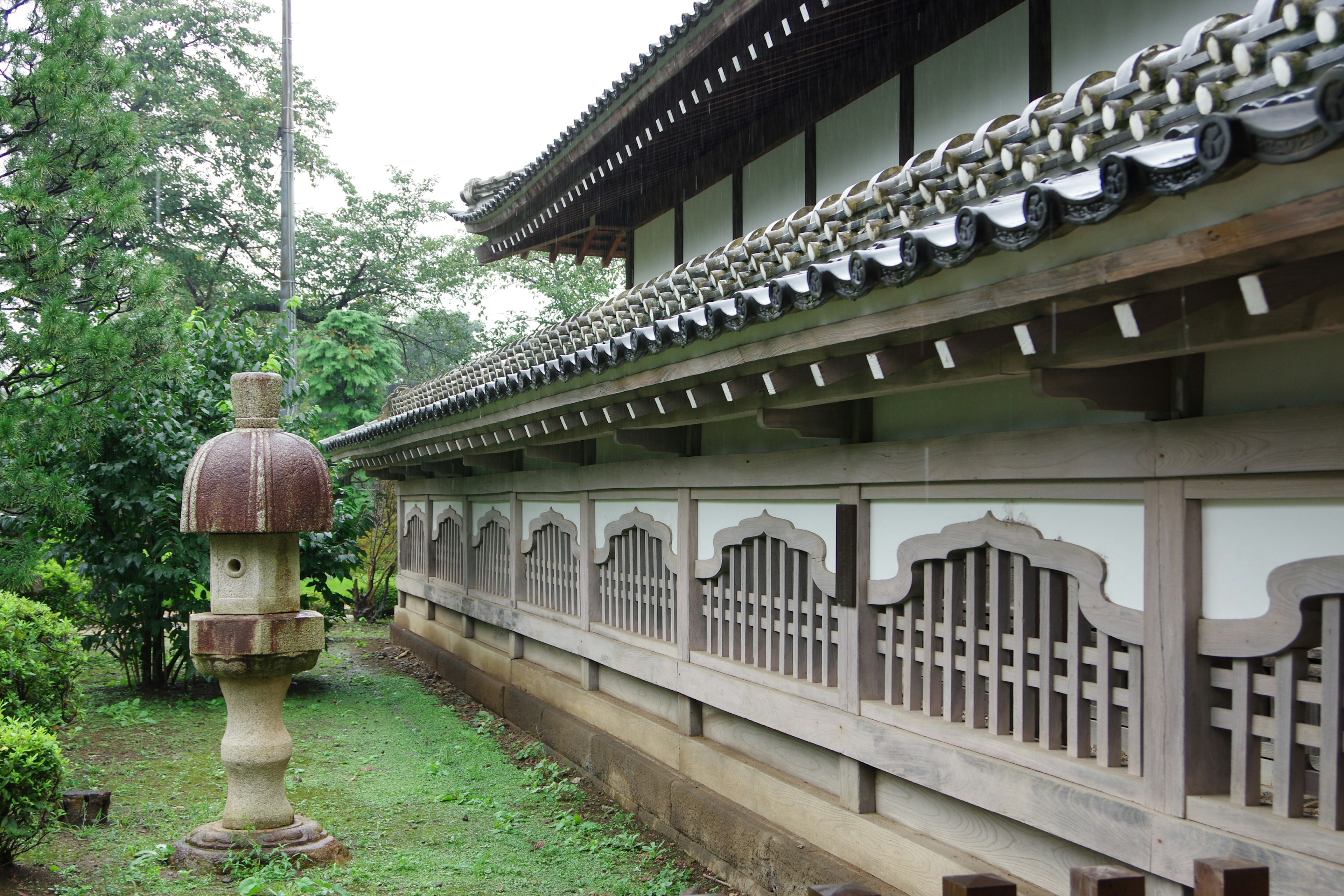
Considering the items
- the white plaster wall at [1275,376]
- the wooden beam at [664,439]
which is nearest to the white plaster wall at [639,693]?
the wooden beam at [664,439]

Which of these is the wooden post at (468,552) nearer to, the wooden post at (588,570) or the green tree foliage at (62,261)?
the wooden post at (588,570)

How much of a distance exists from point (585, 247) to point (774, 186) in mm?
5577

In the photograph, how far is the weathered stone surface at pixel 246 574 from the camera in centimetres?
689

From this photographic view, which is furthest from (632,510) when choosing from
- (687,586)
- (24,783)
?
(24,783)

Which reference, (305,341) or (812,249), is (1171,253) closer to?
(812,249)

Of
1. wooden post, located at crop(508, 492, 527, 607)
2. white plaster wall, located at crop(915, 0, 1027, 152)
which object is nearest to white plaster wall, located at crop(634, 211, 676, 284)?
wooden post, located at crop(508, 492, 527, 607)

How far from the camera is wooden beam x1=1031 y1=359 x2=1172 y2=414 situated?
147 inches

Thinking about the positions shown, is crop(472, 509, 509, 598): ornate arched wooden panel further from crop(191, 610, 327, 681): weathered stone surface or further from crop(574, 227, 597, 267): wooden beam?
crop(191, 610, 327, 681): weathered stone surface

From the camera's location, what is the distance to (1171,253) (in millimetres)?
2578

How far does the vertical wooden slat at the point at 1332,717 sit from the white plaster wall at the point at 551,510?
691 centimetres

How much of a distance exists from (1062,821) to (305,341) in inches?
1093

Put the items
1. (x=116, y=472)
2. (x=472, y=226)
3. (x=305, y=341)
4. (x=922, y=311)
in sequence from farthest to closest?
(x=305, y=341)
(x=472, y=226)
(x=116, y=472)
(x=922, y=311)

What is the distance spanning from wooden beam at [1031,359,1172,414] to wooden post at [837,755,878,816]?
2.57 metres

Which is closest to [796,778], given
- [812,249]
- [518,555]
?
[812,249]
